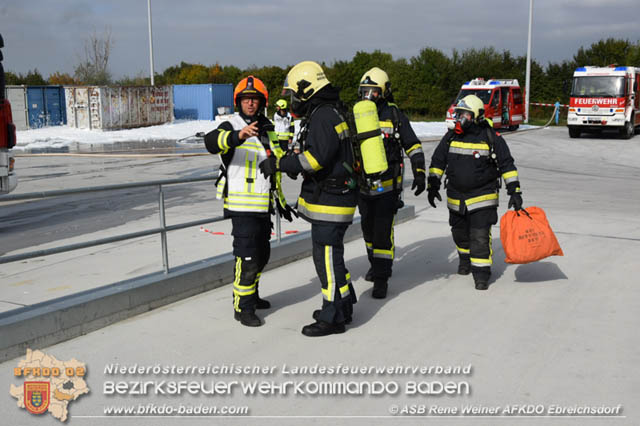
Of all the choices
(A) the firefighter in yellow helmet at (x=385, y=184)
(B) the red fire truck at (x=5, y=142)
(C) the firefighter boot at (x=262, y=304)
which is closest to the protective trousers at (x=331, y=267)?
(C) the firefighter boot at (x=262, y=304)

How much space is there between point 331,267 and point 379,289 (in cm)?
118

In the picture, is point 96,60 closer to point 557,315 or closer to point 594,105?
point 594,105

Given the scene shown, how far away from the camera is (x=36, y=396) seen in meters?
3.56

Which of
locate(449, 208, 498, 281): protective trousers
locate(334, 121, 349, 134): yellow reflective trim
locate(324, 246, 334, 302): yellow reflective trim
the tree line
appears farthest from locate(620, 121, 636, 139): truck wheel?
locate(324, 246, 334, 302): yellow reflective trim

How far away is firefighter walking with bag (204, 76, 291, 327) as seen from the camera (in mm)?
4586

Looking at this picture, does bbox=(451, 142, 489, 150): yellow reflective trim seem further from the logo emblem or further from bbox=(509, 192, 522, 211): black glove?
the logo emblem

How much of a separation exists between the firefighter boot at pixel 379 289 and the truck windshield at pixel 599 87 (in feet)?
73.6

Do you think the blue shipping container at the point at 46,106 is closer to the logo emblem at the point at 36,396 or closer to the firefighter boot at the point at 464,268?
the firefighter boot at the point at 464,268

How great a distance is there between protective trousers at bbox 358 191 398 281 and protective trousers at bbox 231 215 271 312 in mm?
1219

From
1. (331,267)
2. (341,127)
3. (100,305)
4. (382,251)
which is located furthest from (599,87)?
(100,305)

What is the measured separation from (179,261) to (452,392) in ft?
13.2

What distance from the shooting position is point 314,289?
575 cm

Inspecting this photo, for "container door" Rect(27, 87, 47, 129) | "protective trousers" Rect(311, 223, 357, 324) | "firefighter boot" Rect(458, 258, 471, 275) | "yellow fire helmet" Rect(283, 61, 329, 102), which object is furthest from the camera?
"container door" Rect(27, 87, 47, 129)

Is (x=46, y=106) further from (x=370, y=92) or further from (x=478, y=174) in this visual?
(x=478, y=174)
